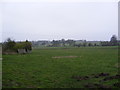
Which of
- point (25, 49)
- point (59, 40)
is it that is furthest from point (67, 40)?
point (25, 49)

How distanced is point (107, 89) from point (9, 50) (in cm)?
3959

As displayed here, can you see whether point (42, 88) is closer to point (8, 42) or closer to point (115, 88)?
point (115, 88)

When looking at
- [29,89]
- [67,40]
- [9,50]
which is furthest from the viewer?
[67,40]

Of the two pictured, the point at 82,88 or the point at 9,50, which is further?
the point at 9,50

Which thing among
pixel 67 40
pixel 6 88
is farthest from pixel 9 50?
pixel 67 40

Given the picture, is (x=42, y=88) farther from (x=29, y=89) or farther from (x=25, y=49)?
(x=25, y=49)

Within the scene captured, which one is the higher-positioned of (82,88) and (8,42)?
(8,42)

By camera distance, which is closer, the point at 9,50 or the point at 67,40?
the point at 9,50

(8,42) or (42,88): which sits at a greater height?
(8,42)

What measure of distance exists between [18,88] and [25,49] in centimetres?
3907

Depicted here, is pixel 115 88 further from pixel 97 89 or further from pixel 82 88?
pixel 82 88

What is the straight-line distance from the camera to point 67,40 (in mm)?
147500

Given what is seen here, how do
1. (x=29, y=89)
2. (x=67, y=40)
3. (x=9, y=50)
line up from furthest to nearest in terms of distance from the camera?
1. (x=67, y=40)
2. (x=9, y=50)
3. (x=29, y=89)

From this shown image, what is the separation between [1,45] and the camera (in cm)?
4381
